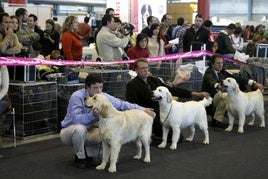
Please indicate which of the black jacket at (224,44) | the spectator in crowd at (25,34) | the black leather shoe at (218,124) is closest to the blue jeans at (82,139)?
the black leather shoe at (218,124)

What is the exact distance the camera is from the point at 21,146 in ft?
17.1

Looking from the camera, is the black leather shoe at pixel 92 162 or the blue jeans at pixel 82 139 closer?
the blue jeans at pixel 82 139

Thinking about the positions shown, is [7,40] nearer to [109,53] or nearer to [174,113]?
[109,53]

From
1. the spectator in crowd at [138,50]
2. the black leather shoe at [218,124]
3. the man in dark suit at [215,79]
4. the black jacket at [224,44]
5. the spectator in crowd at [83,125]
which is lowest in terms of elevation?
the black leather shoe at [218,124]

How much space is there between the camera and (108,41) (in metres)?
6.67

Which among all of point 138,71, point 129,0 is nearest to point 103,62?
point 138,71

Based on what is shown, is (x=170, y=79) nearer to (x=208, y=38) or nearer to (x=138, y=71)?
(x=208, y=38)

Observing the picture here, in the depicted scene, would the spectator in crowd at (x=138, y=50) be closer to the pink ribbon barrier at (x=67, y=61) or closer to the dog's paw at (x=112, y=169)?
the pink ribbon barrier at (x=67, y=61)

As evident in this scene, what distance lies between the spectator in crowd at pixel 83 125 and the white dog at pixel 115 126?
152 millimetres

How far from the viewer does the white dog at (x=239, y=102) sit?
235 inches

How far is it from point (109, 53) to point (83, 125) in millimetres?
2674

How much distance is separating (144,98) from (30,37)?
2.86m

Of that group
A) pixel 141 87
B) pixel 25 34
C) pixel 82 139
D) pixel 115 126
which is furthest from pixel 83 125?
pixel 25 34

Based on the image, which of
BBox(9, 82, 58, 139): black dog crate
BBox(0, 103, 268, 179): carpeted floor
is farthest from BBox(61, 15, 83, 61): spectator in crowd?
BBox(0, 103, 268, 179): carpeted floor
